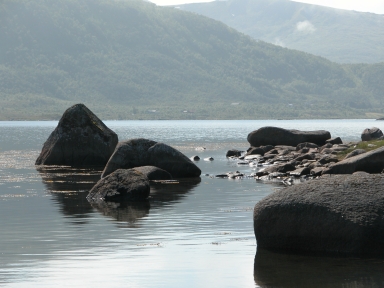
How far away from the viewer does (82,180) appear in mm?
37812

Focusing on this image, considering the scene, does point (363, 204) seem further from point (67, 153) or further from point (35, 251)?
point (67, 153)

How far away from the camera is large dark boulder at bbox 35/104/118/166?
155ft

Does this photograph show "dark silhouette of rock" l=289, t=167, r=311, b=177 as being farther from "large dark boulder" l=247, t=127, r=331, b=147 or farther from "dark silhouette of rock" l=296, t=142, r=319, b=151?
"large dark boulder" l=247, t=127, r=331, b=147

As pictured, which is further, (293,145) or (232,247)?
(293,145)

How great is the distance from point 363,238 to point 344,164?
61.8 feet

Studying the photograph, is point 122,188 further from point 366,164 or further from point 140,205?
point 366,164

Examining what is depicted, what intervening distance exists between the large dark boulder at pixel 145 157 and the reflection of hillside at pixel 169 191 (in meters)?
1.39

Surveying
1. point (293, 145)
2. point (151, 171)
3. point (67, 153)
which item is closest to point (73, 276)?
point (151, 171)

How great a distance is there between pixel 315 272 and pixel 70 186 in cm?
2103

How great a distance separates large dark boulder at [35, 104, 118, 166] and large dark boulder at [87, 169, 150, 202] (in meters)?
18.2

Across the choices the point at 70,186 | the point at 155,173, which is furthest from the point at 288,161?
the point at 70,186

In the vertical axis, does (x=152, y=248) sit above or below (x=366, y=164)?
below

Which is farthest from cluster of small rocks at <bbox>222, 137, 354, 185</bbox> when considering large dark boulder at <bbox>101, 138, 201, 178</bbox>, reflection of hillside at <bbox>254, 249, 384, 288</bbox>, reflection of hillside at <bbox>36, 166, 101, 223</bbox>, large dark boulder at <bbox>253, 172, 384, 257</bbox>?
reflection of hillside at <bbox>254, 249, 384, 288</bbox>

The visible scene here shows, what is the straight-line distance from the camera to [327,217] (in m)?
17.0
